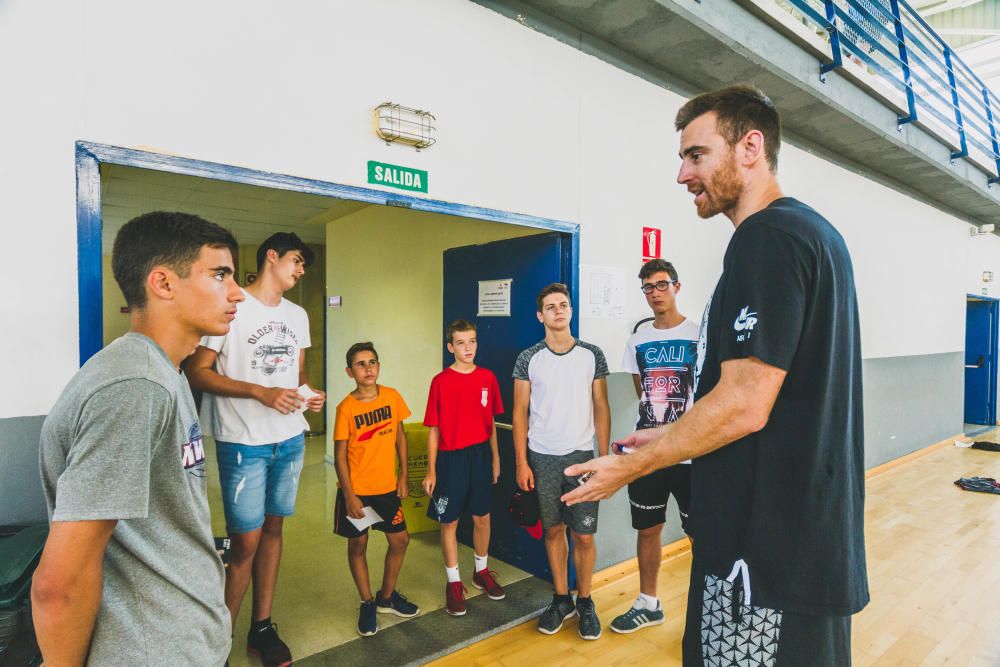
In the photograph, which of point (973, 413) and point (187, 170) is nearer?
point (187, 170)

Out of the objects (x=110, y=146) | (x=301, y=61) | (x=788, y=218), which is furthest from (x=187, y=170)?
(x=788, y=218)

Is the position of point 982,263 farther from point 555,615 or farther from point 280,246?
point 280,246

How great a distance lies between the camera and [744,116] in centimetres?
A: 115

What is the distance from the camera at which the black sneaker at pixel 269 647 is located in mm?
2215

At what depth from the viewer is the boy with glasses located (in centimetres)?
263

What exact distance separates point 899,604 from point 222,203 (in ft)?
19.4

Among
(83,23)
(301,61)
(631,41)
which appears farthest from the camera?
(631,41)

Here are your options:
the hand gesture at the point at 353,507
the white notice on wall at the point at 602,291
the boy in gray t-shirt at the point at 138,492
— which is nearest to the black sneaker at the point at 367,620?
the hand gesture at the point at 353,507

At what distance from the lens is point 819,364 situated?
0.98 m

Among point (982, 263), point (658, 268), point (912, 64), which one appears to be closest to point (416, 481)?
point (658, 268)

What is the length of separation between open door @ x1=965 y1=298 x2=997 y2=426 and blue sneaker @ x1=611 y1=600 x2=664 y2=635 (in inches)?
340

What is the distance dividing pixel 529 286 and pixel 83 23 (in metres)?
2.19

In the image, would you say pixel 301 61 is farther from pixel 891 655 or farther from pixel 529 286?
pixel 891 655

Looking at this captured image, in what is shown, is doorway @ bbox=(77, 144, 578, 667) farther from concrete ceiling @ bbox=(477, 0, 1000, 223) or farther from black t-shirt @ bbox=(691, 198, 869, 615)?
black t-shirt @ bbox=(691, 198, 869, 615)
